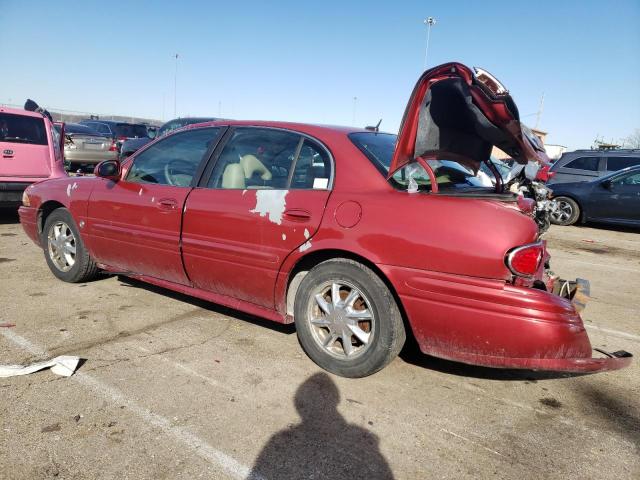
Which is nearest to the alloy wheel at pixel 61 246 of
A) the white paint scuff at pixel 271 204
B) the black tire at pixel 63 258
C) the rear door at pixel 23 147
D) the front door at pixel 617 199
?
the black tire at pixel 63 258

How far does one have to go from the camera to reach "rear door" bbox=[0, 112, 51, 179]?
25.1 feet

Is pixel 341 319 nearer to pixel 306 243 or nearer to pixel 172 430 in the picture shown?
pixel 306 243

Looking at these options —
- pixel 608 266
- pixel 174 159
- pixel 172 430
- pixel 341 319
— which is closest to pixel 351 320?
pixel 341 319

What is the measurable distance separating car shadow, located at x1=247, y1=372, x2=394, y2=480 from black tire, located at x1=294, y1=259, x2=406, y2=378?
1.11 feet

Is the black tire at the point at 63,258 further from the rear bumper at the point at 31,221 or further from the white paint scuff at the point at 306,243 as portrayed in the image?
the white paint scuff at the point at 306,243

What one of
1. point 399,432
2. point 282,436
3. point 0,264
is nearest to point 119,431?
point 282,436

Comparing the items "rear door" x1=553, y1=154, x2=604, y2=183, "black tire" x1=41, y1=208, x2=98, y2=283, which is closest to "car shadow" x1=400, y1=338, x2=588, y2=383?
"black tire" x1=41, y1=208, x2=98, y2=283

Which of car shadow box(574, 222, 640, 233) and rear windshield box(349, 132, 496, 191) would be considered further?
car shadow box(574, 222, 640, 233)

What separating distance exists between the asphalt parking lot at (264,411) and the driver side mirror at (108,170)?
1.13m

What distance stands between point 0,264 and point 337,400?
446 centimetres

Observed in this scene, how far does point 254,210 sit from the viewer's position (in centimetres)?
332

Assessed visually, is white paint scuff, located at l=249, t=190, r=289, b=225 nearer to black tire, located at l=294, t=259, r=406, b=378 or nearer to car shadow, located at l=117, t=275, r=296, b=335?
black tire, located at l=294, t=259, r=406, b=378

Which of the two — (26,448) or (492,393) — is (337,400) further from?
(26,448)

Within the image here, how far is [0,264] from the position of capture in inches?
213
